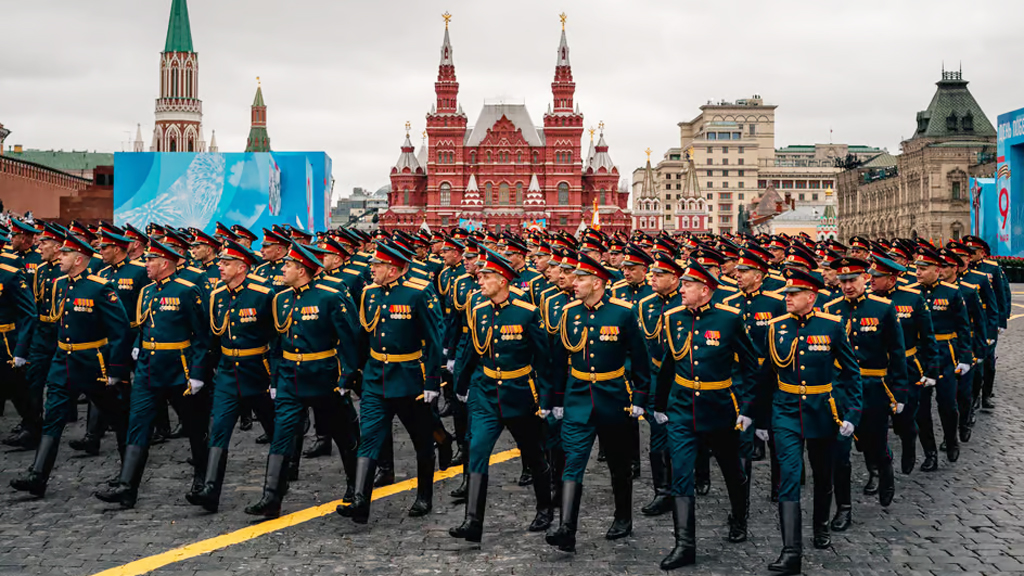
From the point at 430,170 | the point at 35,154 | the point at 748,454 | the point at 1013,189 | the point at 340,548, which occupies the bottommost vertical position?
the point at 340,548

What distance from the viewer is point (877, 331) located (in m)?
8.48

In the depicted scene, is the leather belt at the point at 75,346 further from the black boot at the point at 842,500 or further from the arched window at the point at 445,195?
the arched window at the point at 445,195

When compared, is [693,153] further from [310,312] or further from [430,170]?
[310,312]

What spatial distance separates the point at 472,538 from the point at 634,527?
1.43 metres

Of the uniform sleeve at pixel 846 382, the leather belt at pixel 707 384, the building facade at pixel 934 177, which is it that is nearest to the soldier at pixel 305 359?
the leather belt at pixel 707 384

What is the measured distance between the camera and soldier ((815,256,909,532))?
27.5 ft

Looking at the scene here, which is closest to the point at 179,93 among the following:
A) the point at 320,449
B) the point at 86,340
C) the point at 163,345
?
the point at 320,449

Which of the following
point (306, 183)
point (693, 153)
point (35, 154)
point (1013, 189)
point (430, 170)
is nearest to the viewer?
point (1013, 189)

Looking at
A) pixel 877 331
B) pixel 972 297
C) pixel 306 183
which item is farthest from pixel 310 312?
pixel 306 183

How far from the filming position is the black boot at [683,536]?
22.6 feet

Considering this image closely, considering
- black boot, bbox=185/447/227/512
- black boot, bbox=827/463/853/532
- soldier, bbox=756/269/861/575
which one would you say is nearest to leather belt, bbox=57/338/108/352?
black boot, bbox=185/447/227/512

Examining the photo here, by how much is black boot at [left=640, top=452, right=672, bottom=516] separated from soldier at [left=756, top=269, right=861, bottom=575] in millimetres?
1268

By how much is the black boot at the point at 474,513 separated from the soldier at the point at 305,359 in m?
1.45

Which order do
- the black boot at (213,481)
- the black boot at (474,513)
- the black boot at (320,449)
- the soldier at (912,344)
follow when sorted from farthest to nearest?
the black boot at (320,449), the soldier at (912,344), the black boot at (213,481), the black boot at (474,513)
